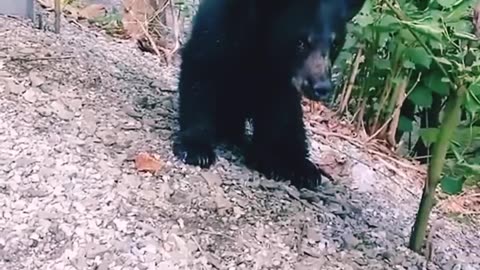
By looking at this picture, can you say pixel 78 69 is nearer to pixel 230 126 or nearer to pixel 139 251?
pixel 230 126

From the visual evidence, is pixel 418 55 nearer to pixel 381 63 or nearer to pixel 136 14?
pixel 381 63

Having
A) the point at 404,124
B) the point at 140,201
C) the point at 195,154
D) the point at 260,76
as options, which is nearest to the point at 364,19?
the point at 260,76

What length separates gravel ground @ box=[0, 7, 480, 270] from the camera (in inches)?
74.9

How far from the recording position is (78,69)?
273 centimetres

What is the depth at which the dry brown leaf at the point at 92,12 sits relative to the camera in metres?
3.82

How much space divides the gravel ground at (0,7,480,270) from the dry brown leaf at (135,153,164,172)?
23mm

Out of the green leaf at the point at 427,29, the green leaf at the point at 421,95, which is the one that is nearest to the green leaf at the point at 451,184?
the green leaf at the point at 427,29

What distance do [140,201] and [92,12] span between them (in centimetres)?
198

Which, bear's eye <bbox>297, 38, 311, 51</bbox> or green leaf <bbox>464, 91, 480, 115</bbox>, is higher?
green leaf <bbox>464, 91, 480, 115</bbox>

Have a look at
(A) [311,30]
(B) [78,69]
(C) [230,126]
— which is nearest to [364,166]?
(C) [230,126]

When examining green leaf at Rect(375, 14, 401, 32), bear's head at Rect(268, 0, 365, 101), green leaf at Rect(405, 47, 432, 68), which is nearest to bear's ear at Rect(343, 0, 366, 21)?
bear's head at Rect(268, 0, 365, 101)

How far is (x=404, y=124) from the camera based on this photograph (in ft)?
11.2

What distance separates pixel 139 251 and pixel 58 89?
2.68 ft

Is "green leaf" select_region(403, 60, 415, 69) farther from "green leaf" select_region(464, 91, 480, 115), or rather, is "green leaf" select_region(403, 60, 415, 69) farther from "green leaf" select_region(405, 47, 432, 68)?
"green leaf" select_region(464, 91, 480, 115)
